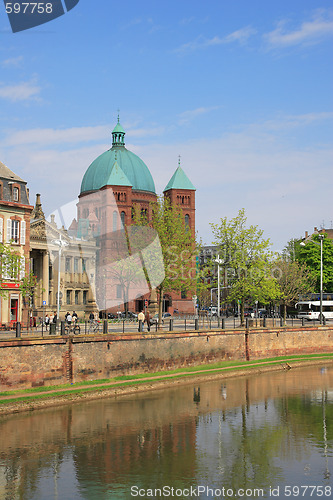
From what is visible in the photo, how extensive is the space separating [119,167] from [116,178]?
4.00 m

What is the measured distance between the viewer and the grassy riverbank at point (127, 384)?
106ft

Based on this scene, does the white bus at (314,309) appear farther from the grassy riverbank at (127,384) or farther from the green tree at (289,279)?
the grassy riverbank at (127,384)

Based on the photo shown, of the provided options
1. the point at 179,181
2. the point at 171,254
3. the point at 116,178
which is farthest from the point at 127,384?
the point at 179,181

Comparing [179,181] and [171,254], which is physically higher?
[179,181]

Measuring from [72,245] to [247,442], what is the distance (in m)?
86.4

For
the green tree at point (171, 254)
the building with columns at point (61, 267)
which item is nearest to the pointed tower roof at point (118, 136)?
the building with columns at point (61, 267)

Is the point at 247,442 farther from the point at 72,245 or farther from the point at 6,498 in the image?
the point at 72,245

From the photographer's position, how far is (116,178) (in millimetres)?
124438

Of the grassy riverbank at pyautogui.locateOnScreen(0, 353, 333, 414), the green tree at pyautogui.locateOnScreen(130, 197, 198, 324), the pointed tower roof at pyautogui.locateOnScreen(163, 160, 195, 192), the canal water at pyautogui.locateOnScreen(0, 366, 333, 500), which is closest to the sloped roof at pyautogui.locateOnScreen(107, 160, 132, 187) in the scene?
the pointed tower roof at pyautogui.locateOnScreen(163, 160, 195, 192)

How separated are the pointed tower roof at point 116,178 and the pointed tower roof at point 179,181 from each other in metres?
13.2

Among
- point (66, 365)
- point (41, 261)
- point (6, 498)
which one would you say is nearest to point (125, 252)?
point (41, 261)

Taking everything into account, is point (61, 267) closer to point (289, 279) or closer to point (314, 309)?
point (289, 279)

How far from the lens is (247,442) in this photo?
2611 centimetres

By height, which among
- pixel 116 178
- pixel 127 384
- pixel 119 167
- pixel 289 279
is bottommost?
pixel 127 384
